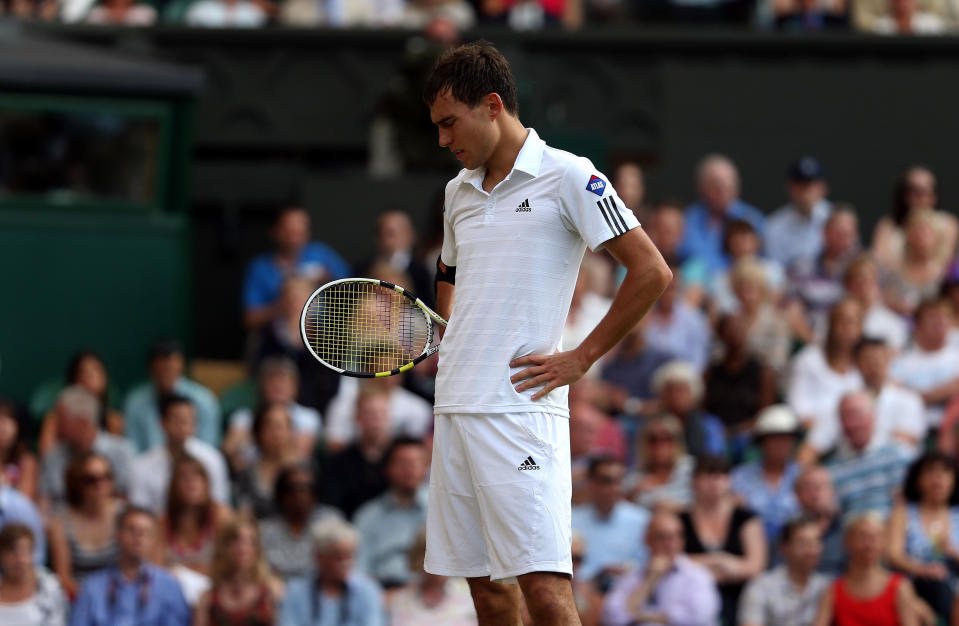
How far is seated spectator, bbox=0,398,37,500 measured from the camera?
10.1 metres

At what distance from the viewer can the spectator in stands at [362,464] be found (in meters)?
10.3

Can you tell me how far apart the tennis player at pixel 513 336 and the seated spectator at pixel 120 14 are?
Answer: 9.48 metres

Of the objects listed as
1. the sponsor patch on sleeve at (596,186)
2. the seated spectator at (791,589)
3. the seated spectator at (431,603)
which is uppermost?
the sponsor patch on sleeve at (596,186)

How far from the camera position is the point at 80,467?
9.88 meters

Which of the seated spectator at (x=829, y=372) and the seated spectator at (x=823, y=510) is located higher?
the seated spectator at (x=829, y=372)

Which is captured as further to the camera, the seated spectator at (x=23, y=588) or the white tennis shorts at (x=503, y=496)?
the seated spectator at (x=23, y=588)

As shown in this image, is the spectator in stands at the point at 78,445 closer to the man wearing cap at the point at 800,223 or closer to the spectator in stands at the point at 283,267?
the spectator in stands at the point at 283,267

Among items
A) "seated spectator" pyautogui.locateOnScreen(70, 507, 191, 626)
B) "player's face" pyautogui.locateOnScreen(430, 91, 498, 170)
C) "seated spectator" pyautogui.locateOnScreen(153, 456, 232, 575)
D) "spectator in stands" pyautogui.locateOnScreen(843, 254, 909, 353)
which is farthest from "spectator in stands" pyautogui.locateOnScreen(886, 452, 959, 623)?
"player's face" pyautogui.locateOnScreen(430, 91, 498, 170)

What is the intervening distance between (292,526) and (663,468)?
2.21 m

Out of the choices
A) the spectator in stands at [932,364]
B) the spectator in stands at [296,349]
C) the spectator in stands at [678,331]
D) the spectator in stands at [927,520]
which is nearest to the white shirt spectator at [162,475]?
the spectator in stands at [296,349]

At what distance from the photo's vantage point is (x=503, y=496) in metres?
5.28

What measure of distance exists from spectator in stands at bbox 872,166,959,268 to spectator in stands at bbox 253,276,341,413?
13.4 feet

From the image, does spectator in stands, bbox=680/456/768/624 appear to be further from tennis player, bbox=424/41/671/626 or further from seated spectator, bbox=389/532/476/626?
tennis player, bbox=424/41/671/626

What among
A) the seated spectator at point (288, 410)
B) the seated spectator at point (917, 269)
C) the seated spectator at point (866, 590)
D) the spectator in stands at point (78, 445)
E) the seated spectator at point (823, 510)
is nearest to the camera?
the seated spectator at point (866, 590)
